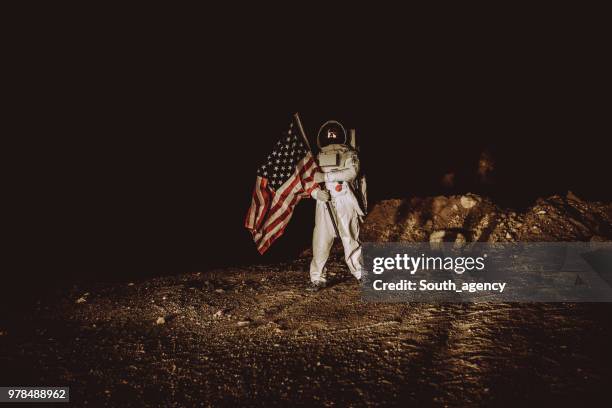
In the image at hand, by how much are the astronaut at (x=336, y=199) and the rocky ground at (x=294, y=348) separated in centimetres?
46

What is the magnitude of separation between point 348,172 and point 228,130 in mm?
6045

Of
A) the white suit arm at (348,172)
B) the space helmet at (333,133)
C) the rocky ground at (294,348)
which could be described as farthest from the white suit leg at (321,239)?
the space helmet at (333,133)

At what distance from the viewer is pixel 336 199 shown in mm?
5652

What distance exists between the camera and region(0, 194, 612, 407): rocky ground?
11.1 feet

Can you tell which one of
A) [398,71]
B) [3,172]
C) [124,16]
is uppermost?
[124,16]

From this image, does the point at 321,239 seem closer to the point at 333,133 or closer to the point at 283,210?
the point at 283,210

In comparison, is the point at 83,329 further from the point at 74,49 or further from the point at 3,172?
the point at 74,49

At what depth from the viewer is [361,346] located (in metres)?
4.17

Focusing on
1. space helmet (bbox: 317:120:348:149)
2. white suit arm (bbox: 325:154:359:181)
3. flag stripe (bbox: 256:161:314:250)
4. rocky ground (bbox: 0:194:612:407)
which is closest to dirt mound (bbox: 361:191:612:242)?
rocky ground (bbox: 0:194:612:407)

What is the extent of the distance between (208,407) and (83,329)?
2467 millimetres

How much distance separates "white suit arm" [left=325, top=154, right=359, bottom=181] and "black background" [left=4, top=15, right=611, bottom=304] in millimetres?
3402

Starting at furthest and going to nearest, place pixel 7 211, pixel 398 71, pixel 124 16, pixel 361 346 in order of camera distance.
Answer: pixel 398 71
pixel 124 16
pixel 7 211
pixel 361 346

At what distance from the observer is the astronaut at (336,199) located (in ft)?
18.1

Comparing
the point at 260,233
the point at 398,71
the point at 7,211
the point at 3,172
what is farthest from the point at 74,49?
the point at 398,71
